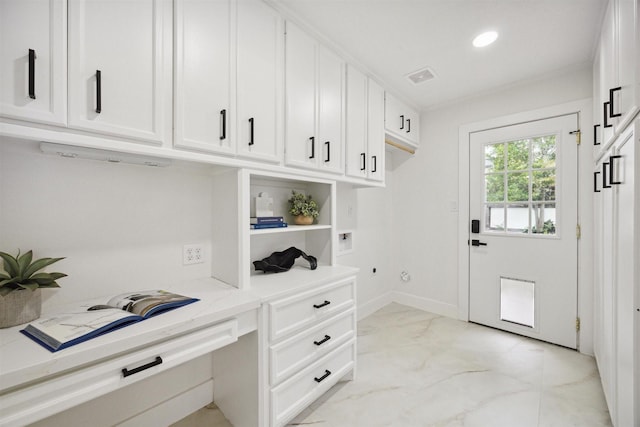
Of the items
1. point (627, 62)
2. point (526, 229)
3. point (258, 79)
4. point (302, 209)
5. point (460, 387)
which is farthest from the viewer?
point (526, 229)

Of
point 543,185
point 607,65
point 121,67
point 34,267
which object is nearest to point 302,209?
point 121,67

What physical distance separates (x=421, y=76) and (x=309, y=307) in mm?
2226

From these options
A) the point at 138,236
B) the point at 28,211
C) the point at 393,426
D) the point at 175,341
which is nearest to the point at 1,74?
the point at 28,211

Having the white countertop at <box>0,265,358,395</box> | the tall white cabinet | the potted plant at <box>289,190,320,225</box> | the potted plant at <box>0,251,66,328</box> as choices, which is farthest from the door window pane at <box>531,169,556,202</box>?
the potted plant at <box>0,251,66,328</box>

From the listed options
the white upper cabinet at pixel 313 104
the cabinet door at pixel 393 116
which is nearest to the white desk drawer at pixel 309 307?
the white upper cabinet at pixel 313 104

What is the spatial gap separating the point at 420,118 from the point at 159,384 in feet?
11.3

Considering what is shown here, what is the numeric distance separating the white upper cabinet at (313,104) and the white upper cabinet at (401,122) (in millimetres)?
769

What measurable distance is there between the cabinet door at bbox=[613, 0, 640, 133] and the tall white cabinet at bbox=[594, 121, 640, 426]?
0.28 feet

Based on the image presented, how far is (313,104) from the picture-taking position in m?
1.83

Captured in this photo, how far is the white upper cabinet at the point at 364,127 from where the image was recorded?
215cm

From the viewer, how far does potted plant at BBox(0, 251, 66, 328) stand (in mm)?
955

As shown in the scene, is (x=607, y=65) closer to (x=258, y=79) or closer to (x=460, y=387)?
(x=258, y=79)

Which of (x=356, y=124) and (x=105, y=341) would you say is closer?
(x=105, y=341)

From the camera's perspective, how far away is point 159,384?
1499 mm
